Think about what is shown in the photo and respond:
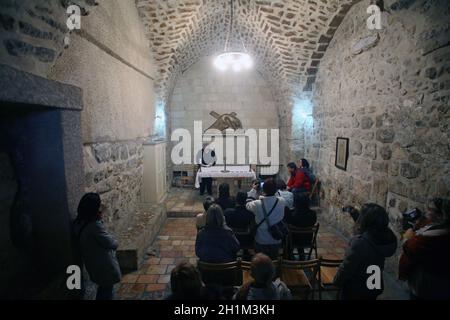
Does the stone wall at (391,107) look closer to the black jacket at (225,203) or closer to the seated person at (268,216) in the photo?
the seated person at (268,216)

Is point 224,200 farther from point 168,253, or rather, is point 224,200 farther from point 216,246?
point 168,253

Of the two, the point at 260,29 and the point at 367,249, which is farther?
the point at 260,29

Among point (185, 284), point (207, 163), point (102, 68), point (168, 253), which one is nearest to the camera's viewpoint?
point (185, 284)

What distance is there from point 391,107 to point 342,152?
60.3 inches

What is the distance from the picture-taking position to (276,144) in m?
9.02

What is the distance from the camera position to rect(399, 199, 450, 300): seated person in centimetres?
200

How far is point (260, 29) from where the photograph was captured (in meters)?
6.21

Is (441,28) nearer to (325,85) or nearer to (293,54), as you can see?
(325,85)

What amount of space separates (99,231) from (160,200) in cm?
381

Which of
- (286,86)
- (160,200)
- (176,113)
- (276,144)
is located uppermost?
(286,86)

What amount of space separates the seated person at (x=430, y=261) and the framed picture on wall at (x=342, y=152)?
2.88 m

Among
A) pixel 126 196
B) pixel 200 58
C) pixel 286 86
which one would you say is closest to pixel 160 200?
pixel 126 196

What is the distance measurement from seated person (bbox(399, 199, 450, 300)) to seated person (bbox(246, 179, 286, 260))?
4.41 feet

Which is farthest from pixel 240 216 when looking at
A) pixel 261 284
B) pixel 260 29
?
pixel 260 29
